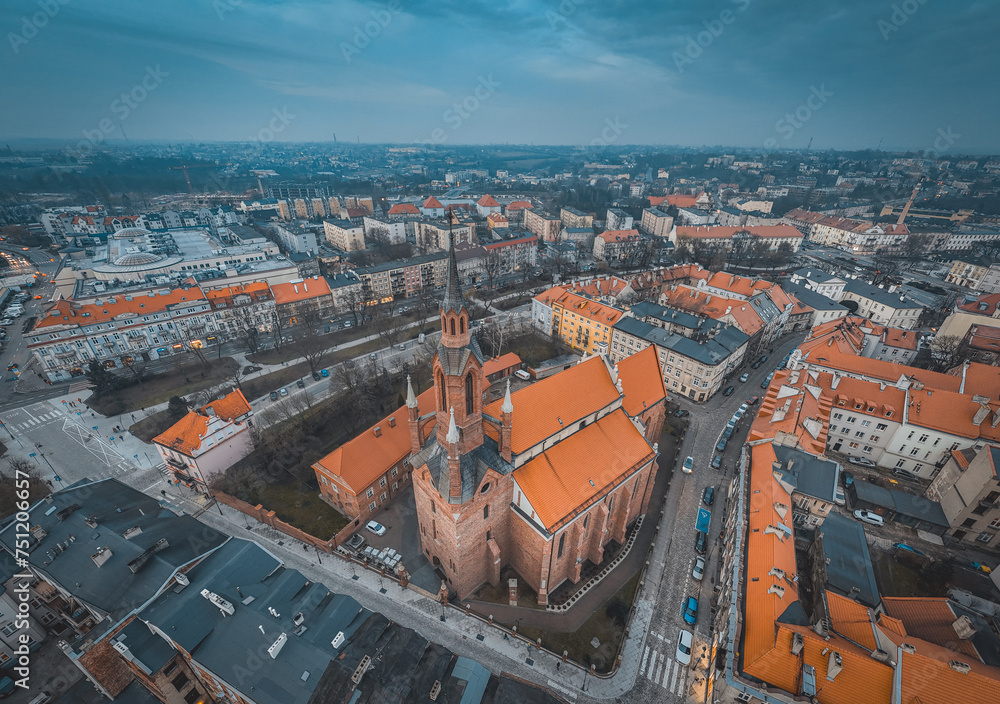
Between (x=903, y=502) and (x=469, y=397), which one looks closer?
(x=469, y=397)

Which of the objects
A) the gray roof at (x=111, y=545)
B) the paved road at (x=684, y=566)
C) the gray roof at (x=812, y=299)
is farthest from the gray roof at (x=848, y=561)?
the gray roof at (x=812, y=299)

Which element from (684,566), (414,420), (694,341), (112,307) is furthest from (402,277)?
(684,566)

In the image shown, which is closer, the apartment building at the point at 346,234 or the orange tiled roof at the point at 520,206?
the apartment building at the point at 346,234

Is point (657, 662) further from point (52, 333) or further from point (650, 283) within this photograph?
point (52, 333)

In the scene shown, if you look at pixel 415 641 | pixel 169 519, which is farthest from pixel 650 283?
pixel 169 519

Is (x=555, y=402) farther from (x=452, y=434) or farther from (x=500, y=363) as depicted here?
(x=500, y=363)

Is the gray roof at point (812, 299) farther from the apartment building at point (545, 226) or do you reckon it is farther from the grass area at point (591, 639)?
the apartment building at point (545, 226)
